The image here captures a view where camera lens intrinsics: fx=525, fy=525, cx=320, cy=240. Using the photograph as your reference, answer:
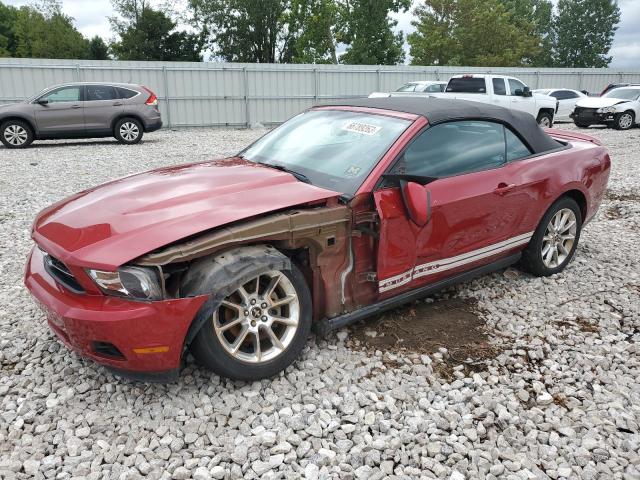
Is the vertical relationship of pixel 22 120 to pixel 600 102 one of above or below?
below

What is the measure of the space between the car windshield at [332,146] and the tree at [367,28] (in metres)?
36.7

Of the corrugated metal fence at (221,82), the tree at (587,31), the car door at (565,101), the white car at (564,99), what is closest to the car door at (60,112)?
the corrugated metal fence at (221,82)

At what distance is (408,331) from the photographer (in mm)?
3564

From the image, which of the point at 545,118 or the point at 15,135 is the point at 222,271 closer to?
the point at 15,135

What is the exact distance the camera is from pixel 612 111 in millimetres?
17406

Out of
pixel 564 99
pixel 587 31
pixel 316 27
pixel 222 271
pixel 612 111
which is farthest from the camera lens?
pixel 587 31

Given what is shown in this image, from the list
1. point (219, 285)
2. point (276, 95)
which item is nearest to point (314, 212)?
point (219, 285)

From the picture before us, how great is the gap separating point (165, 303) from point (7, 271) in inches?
118

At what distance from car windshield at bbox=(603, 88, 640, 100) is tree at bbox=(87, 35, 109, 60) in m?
38.5

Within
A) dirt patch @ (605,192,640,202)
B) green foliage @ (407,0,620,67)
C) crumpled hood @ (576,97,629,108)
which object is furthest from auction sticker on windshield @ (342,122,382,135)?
green foliage @ (407,0,620,67)

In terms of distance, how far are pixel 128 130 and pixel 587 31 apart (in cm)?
6281

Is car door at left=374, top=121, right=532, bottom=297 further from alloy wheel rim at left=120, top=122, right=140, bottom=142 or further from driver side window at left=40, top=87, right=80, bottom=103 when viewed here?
driver side window at left=40, top=87, right=80, bottom=103

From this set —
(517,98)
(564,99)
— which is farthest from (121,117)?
(564,99)

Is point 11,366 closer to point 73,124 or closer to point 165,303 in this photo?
point 165,303
